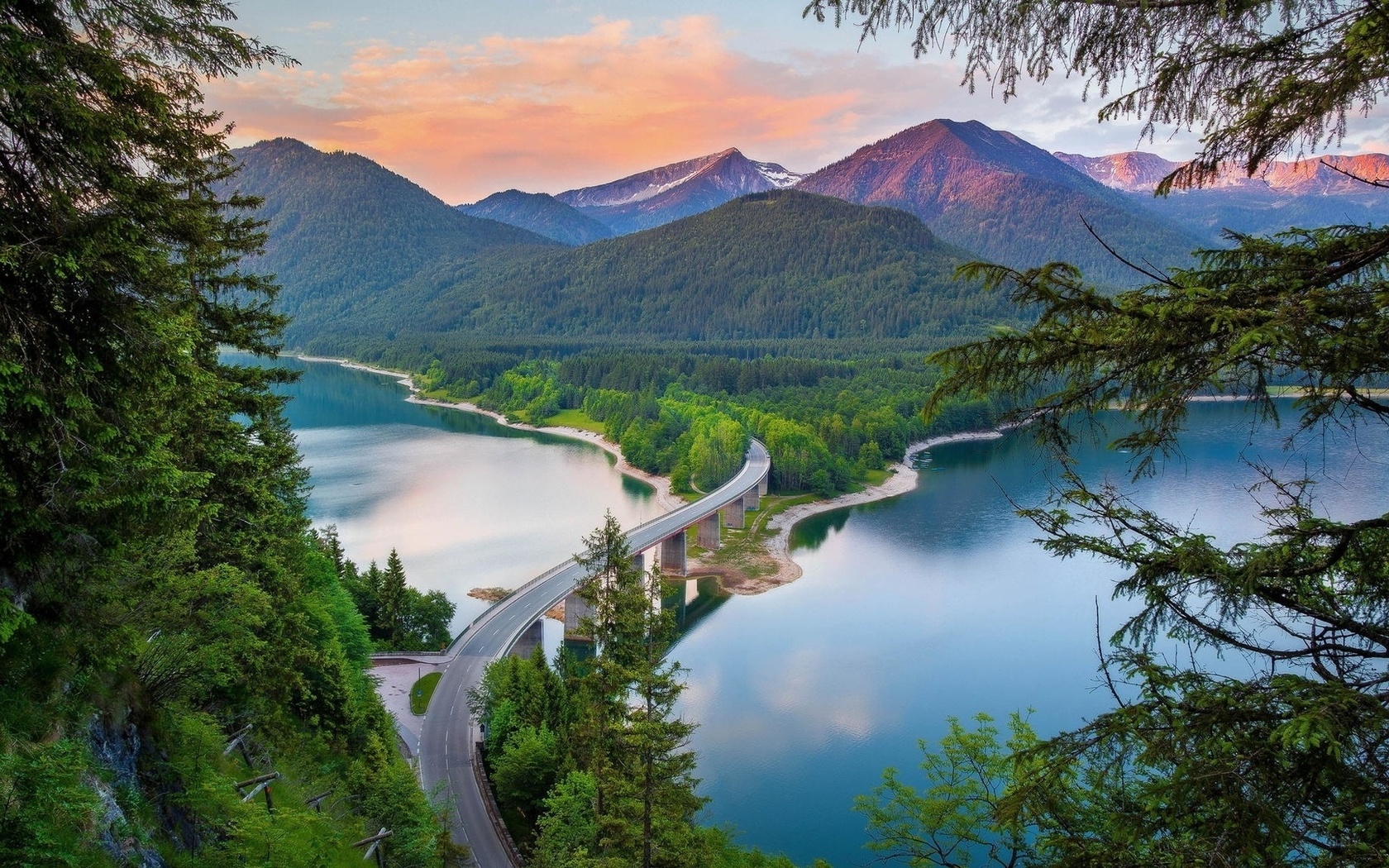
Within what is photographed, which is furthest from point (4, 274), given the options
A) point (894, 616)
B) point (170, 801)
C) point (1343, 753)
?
point (894, 616)

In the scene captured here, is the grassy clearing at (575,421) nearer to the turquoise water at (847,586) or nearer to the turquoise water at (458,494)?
the turquoise water at (458,494)

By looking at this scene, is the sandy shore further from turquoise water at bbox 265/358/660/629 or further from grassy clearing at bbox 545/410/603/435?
turquoise water at bbox 265/358/660/629

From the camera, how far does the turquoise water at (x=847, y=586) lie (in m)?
24.8

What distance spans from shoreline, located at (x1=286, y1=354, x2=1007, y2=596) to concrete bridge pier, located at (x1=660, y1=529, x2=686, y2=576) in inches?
36.4

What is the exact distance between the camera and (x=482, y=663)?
28.2 m

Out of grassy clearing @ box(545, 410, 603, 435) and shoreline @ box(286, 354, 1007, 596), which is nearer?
shoreline @ box(286, 354, 1007, 596)

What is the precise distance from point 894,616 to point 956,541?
12.8m

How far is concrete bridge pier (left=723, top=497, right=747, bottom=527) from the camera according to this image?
5591cm

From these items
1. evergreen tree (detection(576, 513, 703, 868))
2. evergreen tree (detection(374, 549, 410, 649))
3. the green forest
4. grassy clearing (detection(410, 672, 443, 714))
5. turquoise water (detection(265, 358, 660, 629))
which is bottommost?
turquoise water (detection(265, 358, 660, 629))

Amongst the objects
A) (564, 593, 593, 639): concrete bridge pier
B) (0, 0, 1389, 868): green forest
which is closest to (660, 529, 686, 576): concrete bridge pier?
(564, 593, 593, 639): concrete bridge pier

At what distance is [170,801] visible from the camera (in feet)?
26.7

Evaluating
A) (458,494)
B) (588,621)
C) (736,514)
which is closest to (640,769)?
(588,621)

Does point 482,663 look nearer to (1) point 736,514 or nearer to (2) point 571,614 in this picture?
(2) point 571,614

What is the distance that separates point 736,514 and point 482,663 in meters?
30.2
